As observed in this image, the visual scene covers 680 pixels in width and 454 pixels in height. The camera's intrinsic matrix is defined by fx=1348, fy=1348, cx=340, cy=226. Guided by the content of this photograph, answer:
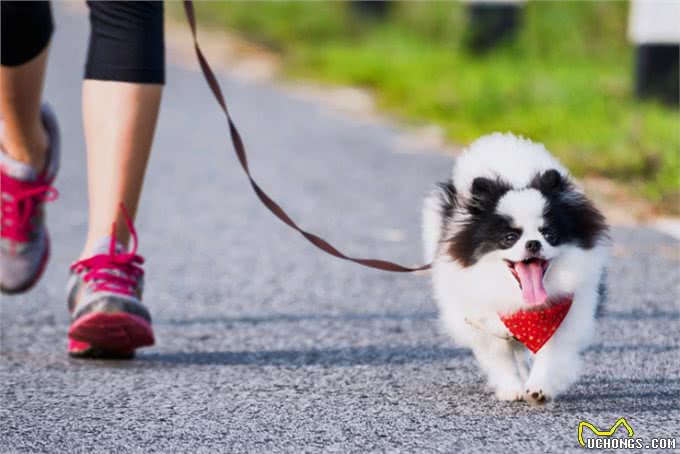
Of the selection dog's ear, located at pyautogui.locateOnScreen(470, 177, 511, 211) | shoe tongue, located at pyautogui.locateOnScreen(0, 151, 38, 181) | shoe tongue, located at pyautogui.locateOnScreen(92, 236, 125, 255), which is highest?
dog's ear, located at pyautogui.locateOnScreen(470, 177, 511, 211)

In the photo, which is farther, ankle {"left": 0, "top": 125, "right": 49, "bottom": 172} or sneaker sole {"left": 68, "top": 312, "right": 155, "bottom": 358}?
ankle {"left": 0, "top": 125, "right": 49, "bottom": 172}

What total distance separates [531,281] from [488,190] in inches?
8.9

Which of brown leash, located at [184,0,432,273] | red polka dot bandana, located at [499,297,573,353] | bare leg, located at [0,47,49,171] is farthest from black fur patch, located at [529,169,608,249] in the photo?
bare leg, located at [0,47,49,171]

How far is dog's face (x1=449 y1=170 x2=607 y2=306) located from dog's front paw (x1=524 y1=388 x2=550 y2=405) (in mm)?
201

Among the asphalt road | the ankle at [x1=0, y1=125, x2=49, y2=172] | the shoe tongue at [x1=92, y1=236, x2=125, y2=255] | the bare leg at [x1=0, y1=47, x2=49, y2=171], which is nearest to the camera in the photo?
the asphalt road

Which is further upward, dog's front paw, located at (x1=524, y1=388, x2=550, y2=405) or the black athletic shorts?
the black athletic shorts

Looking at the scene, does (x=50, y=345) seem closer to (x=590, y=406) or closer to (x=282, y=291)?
(x=282, y=291)

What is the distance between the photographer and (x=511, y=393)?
116 inches

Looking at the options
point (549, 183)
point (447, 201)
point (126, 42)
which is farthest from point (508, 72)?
point (549, 183)

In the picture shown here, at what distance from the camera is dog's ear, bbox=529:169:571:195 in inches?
Answer: 114

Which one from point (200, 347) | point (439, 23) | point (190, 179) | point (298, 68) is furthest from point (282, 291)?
point (439, 23)

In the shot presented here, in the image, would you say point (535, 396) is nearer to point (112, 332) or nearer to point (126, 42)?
point (112, 332)

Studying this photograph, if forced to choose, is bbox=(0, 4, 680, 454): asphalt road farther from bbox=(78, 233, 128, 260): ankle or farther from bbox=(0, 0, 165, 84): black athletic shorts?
bbox=(0, 0, 165, 84): black athletic shorts

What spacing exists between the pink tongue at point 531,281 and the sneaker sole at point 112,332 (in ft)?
3.24
